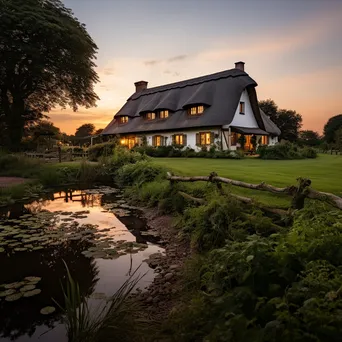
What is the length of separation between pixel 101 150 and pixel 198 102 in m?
10.9

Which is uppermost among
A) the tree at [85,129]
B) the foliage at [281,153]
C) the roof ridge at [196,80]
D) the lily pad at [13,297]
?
the roof ridge at [196,80]

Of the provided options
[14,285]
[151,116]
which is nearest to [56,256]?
[14,285]

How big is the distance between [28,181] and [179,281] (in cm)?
1068

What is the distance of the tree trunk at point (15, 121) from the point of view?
83.7ft

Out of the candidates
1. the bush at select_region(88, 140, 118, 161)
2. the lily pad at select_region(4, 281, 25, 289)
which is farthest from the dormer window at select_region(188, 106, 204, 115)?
the lily pad at select_region(4, 281, 25, 289)

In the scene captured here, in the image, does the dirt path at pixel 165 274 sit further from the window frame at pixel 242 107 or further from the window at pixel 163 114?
the window at pixel 163 114

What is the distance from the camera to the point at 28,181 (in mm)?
12742

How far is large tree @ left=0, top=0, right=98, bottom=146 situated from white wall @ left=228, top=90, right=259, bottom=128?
14.4m

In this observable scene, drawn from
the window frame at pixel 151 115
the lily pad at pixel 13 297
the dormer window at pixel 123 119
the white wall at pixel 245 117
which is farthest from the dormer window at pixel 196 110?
the lily pad at pixel 13 297

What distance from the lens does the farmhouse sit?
25516 millimetres

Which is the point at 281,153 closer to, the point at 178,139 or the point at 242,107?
the point at 242,107

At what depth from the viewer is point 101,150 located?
66.7ft

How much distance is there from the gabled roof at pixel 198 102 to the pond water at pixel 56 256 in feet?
60.5

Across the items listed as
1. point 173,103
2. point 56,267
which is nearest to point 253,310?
point 56,267
